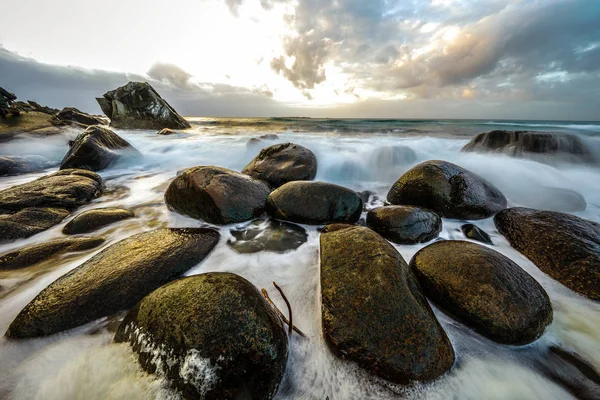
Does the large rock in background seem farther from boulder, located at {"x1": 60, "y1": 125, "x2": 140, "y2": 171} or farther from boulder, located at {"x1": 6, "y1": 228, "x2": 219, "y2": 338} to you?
boulder, located at {"x1": 6, "y1": 228, "x2": 219, "y2": 338}

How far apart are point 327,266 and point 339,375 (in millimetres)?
744

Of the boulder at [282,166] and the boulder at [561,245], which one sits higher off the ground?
the boulder at [282,166]

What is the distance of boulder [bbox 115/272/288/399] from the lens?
119 cm

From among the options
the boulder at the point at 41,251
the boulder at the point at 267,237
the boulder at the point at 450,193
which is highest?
the boulder at the point at 450,193

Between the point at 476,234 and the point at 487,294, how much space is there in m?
1.73

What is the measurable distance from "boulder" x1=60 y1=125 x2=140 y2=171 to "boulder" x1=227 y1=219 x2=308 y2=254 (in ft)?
18.4

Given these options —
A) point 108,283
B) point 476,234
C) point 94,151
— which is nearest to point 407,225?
point 476,234

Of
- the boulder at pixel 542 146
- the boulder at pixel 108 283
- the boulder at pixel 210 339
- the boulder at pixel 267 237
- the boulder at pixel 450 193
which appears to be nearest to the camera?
the boulder at pixel 210 339

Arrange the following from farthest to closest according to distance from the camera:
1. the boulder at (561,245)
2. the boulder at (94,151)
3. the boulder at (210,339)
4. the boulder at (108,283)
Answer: the boulder at (94,151) → the boulder at (561,245) → the boulder at (108,283) → the boulder at (210,339)

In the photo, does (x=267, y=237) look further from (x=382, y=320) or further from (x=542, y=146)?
(x=542, y=146)

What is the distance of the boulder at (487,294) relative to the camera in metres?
1.61

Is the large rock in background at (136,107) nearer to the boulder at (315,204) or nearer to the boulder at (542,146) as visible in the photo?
the boulder at (315,204)

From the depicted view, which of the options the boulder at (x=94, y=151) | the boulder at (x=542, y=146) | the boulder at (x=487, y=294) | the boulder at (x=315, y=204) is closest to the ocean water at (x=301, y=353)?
the boulder at (x=487, y=294)

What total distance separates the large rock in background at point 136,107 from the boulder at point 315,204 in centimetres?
1931
